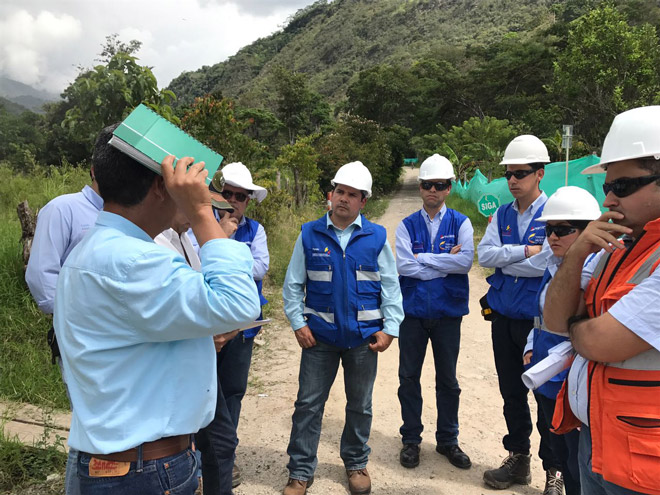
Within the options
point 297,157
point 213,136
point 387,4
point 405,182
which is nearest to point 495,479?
point 213,136

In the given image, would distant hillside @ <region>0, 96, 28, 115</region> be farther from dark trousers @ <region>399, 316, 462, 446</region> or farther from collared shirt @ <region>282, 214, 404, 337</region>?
dark trousers @ <region>399, 316, 462, 446</region>

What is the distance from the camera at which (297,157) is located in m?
14.5

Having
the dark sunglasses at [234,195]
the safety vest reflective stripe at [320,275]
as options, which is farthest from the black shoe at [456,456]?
the dark sunglasses at [234,195]

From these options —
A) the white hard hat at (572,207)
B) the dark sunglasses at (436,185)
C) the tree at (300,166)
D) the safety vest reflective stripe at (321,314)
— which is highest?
the tree at (300,166)

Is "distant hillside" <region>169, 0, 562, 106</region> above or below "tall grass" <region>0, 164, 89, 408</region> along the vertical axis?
above

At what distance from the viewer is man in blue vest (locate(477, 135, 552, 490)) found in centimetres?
328

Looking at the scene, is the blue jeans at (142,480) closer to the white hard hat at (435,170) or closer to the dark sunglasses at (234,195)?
the dark sunglasses at (234,195)

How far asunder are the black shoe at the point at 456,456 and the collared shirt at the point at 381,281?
1.11m

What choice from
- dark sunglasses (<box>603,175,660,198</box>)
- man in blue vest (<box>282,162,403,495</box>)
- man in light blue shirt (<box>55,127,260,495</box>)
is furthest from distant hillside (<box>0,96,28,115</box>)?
dark sunglasses (<box>603,175,660,198</box>)

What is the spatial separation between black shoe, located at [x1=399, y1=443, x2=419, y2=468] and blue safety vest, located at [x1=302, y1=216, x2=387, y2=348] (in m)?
1.09

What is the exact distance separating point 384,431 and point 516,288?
178 cm

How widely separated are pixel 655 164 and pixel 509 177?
1.92 metres

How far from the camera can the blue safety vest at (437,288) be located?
3599mm

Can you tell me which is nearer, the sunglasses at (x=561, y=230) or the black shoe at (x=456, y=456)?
the sunglasses at (x=561, y=230)
